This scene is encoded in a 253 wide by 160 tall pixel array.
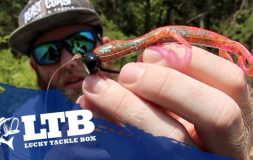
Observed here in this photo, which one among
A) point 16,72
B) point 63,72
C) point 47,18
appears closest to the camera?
point 63,72

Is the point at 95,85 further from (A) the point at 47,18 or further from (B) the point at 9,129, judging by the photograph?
(A) the point at 47,18

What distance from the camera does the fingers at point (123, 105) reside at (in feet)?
3.76

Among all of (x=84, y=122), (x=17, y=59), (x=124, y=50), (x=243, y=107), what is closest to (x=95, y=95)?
(x=84, y=122)

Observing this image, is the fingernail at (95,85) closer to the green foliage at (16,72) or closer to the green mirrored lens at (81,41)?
the green mirrored lens at (81,41)

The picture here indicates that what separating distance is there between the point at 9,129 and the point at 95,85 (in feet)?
0.84

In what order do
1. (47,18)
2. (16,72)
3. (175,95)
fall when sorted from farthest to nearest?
1. (16,72)
2. (47,18)
3. (175,95)

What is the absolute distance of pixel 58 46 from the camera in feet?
10.1

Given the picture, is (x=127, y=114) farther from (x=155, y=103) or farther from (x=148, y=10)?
(x=148, y=10)

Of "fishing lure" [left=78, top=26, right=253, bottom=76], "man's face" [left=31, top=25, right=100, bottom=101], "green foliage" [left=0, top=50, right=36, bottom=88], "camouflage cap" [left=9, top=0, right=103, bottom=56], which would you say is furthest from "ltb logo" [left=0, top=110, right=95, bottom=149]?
"green foliage" [left=0, top=50, right=36, bottom=88]

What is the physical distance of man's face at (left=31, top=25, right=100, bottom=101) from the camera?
2.79 meters

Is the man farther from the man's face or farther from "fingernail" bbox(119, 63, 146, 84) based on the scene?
the man's face

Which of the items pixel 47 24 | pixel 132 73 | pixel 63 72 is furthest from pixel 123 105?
pixel 47 24

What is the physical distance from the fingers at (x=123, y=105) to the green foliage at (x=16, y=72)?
436cm

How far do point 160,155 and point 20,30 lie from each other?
2147mm
